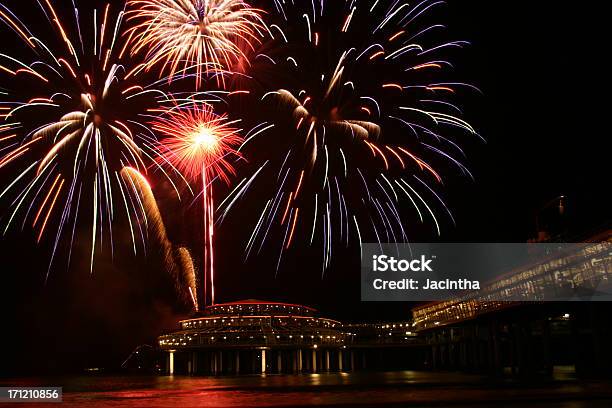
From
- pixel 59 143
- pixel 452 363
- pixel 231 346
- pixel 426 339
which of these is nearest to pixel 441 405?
pixel 59 143

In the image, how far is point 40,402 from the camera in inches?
1351

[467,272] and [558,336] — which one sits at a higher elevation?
[467,272]

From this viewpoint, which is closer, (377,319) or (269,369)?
(269,369)

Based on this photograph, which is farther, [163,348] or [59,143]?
[163,348]

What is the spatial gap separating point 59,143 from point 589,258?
40.9 m

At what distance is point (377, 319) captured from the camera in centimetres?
15188

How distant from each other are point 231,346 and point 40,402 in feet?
233

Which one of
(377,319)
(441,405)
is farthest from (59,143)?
(377,319)

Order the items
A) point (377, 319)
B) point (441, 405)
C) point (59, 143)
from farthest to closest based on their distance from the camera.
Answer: point (377, 319) → point (59, 143) → point (441, 405)

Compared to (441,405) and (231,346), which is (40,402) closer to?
(441,405)

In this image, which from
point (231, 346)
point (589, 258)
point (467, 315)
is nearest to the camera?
point (589, 258)

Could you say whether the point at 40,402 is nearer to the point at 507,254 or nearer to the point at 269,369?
the point at 507,254

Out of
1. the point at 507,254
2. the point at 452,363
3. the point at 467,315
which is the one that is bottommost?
the point at 452,363

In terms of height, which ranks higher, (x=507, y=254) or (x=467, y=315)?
(x=507, y=254)
